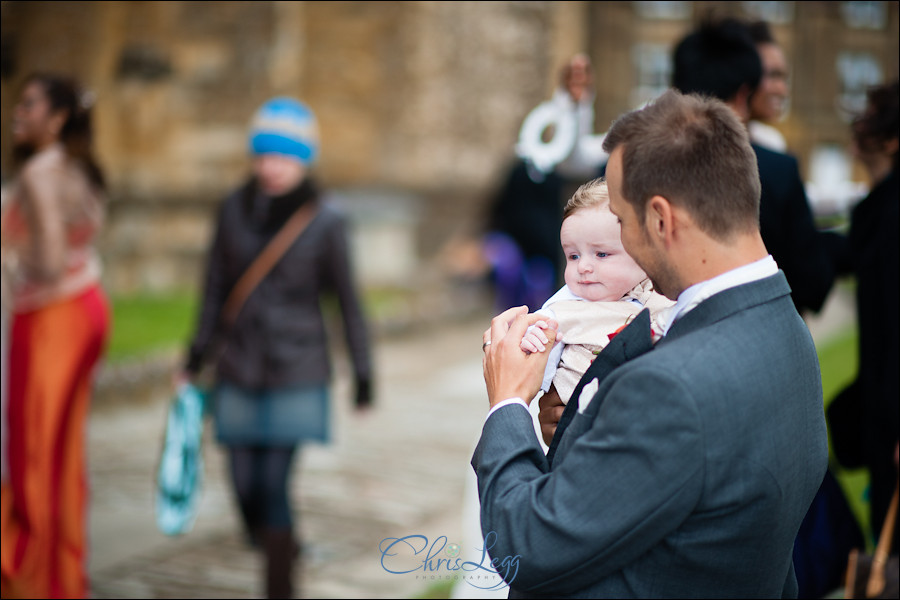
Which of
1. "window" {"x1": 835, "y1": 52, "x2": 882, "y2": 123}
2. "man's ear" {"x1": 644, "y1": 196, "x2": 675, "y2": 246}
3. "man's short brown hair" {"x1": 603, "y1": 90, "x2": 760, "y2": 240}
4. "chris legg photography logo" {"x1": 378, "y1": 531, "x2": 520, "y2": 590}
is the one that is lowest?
Result: "window" {"x1": 835, "y1": 52, "x2": 882, "y2": 123}

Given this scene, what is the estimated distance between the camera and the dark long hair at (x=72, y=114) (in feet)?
13.2

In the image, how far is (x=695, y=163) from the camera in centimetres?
177

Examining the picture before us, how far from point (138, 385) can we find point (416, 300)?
5443 millimetres


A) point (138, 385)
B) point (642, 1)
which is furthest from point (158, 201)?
point (642, 1)

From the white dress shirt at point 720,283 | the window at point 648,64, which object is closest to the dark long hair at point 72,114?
the white dress shirt at point 720,283

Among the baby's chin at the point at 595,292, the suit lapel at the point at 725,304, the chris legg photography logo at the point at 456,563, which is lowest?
the chris legg photography logo at the point at 456,563

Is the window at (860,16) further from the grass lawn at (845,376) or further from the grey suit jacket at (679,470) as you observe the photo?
the grey suit jacket at (679,470)

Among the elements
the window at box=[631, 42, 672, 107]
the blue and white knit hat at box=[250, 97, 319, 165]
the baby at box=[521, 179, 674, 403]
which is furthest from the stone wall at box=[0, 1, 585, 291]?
the window at box=[631, 42, 672, 107]

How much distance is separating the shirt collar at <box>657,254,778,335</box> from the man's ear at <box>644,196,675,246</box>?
0.10m

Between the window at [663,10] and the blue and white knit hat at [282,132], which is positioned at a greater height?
the blue and white knit hat at [282,132]

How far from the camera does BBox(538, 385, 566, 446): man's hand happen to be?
212 centimetres

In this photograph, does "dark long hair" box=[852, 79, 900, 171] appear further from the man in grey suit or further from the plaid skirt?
the plaid skirt

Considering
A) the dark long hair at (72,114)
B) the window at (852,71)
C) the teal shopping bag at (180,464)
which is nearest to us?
the dark long hair at (72,114)

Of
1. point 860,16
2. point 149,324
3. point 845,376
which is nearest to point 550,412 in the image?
point 845,376
